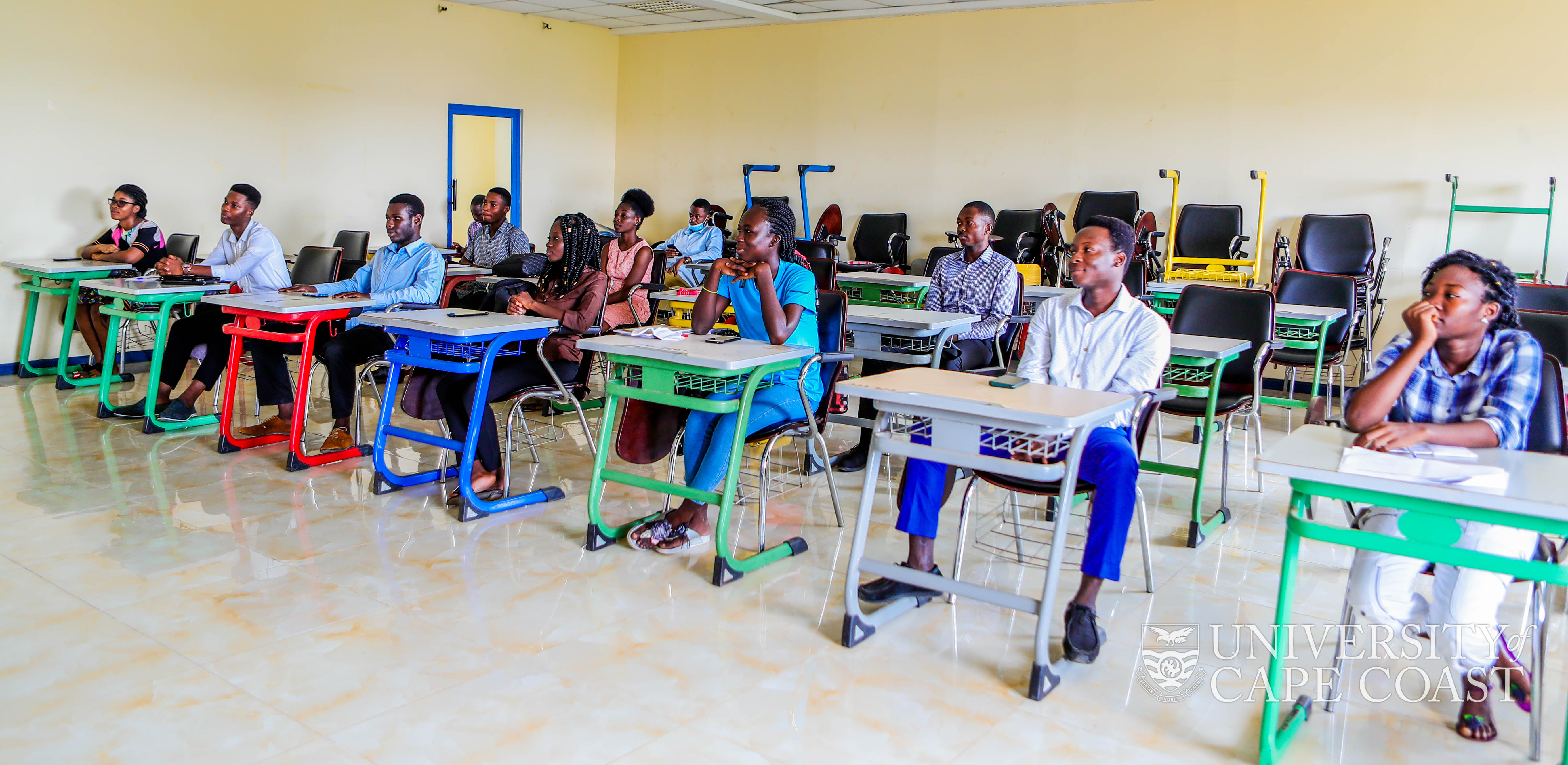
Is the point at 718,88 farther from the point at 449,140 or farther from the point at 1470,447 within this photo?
the point at 1470,447

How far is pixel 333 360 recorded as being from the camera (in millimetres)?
4719

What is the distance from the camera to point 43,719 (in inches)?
93.2

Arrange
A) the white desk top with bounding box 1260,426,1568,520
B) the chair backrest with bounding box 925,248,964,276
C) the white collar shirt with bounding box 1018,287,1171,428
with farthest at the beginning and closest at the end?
the chair backrest with bounding box 925,248,964,276, the white collar shirt with bounding box 1018,287,1171,428, the white desk top with bounding box 1260,426,1568,520

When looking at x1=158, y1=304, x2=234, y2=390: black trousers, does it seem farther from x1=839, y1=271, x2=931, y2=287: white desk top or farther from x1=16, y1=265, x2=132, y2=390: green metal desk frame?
x1=839, y1=271, x2=931, y2=287: white desk top

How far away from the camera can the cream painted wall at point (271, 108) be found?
695 centimetres

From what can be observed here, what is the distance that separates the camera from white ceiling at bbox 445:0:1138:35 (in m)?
8.65

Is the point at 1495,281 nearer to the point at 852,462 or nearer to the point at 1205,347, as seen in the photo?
the point at 1205,347

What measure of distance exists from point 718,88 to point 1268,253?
17.1 ft

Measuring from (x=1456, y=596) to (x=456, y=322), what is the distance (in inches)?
123

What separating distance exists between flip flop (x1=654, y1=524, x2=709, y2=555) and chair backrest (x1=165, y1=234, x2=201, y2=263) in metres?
4.84

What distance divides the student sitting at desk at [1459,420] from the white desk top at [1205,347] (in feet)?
3.65

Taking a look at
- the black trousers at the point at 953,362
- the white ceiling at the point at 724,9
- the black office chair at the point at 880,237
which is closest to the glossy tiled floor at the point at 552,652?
the black trousers at the point at 953,362

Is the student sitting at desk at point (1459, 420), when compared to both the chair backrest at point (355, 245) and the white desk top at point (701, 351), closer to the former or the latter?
the white desk top at point (701, 351)

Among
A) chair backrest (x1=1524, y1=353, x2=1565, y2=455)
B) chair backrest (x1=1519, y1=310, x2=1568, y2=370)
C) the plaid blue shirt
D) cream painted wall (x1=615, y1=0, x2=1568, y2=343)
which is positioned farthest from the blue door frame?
chair backrest (x1=1524, y1=353, x2=1565, y2=455)
